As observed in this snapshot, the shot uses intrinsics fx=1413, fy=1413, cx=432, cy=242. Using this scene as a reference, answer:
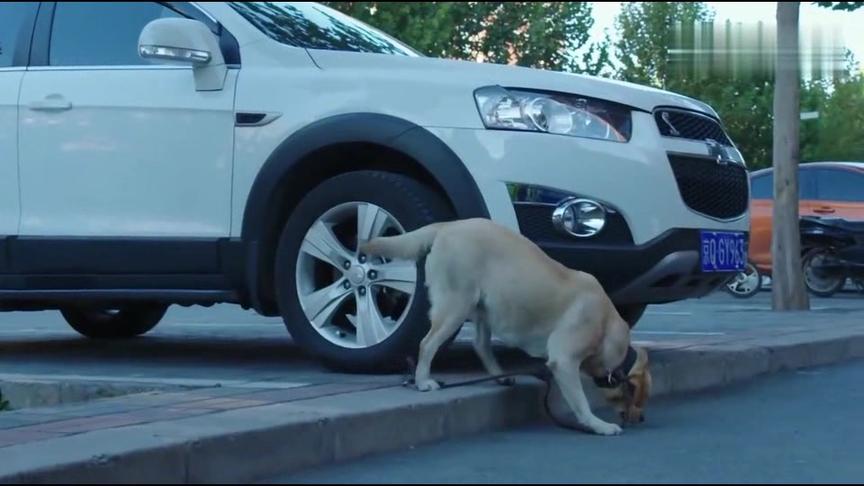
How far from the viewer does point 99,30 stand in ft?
22.4

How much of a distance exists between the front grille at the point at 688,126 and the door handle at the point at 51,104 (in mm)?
2694

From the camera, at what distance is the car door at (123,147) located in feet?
20.6

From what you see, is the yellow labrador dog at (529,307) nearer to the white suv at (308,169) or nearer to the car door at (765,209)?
the white suv at (308,169)

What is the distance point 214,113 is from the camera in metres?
6.28

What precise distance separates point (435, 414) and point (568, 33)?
3244cm

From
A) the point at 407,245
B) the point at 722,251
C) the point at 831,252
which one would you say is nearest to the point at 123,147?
the point at 407,245

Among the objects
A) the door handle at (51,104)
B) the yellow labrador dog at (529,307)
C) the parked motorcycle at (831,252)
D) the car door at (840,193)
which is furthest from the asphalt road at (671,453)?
the car door at (840,193)

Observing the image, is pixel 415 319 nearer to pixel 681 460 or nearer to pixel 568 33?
pixel 681 460

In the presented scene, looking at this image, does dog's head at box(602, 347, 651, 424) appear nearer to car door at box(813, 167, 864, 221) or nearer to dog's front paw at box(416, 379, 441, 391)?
dog's front paw at box(416, 379, 441, 391)

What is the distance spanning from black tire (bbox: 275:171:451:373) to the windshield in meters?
0.83

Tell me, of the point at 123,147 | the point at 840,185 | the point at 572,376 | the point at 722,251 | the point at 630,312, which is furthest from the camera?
the point at 840,185

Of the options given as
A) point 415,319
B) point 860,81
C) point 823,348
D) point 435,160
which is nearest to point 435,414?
point 415,319

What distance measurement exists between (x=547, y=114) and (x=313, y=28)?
5.00 ft

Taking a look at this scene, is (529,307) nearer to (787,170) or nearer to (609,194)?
(609,194)
